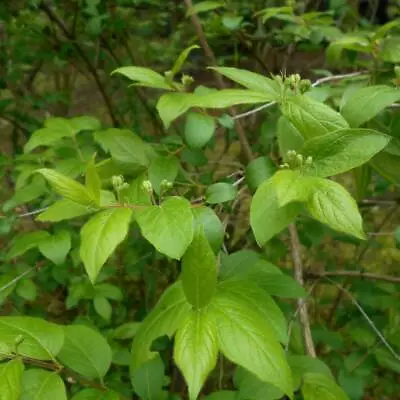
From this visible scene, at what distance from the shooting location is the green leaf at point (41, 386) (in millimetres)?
1009

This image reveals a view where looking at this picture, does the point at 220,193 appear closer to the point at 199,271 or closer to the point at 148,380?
the point at 199,271

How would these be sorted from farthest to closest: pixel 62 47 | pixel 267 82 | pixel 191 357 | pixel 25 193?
1. pixel 62 47
2. pixel 25 193
3. pixel 267 82
4. pixel 191 357

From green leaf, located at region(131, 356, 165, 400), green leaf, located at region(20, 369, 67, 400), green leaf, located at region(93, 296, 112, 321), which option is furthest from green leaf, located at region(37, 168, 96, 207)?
green leaf, located at region(93, 296, 112, 321)

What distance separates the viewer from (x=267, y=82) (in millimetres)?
1159

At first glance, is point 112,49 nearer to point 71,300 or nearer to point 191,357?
point 71,300

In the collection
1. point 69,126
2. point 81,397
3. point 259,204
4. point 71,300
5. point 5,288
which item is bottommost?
point 71,300

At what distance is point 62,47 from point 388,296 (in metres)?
1.68

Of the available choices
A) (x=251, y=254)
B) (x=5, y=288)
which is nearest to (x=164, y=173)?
(x=251, y=254)

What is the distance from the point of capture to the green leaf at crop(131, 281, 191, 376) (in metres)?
1.02

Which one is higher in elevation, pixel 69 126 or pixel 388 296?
pixel 69 126

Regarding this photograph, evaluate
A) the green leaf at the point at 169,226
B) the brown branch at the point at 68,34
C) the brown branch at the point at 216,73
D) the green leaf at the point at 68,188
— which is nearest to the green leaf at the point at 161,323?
the green leaf at the point at 169,226

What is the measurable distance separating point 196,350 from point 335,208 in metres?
0.30

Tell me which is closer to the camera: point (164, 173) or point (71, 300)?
point (164, 173)

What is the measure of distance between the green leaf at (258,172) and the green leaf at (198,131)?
0.49 ft
